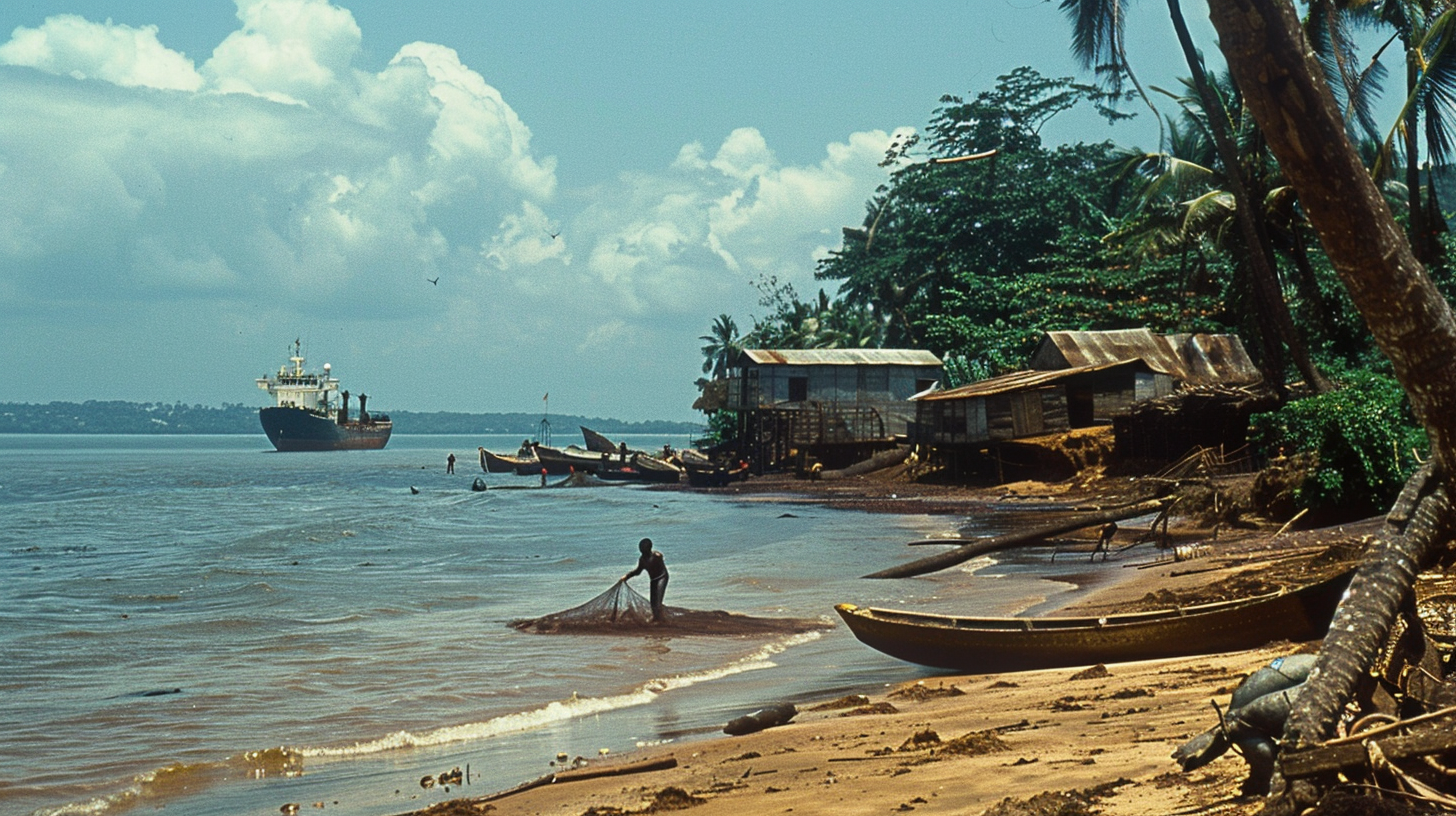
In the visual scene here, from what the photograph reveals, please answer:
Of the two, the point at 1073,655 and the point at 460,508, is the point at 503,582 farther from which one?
the point at 460,508

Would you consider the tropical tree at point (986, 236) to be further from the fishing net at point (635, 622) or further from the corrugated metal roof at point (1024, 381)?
the fishing net at point (635, 622)

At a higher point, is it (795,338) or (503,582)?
(795,338)

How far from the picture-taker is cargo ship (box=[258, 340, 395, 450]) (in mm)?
134250

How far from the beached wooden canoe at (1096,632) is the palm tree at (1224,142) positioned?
1465 centimetres

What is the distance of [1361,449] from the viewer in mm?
17547

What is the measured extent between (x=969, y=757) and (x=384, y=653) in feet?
31.8

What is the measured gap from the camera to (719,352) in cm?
9562

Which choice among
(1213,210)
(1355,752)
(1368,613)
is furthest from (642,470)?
(1355,752)

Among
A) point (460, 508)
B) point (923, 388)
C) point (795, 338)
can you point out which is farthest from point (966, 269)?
point (460, 508)

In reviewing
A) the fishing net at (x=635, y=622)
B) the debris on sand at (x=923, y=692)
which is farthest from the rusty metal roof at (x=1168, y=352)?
the debris on sand at (x=923, y=692)

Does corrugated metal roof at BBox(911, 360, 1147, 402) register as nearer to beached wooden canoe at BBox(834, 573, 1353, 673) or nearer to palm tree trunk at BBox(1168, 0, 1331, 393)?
palm tree trunk at BBox(1168, 0, 1331, 393)

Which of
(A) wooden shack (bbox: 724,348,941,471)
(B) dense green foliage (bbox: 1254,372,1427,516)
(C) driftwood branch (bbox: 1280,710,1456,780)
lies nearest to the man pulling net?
(B) dense green foliage (bbox: 1254,372,1427,516)

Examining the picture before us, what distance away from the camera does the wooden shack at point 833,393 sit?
5266 cm

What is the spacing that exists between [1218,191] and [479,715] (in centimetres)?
2046
